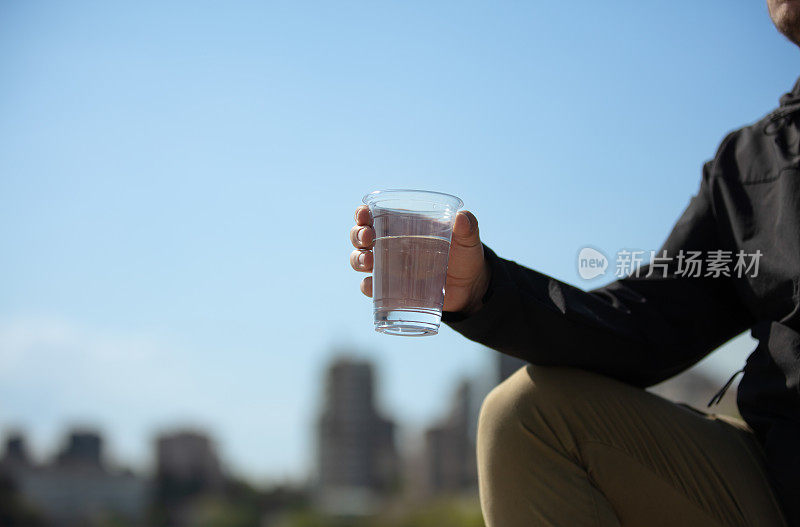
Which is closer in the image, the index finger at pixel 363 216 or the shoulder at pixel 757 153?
the index finger at pixel 363 216

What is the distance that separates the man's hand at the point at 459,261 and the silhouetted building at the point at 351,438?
10019 cm

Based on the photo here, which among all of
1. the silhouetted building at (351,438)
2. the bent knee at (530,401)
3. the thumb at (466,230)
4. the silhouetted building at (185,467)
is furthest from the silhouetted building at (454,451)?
the thumb at (466,230)

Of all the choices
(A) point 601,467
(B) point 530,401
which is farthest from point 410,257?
(A) point 601,467

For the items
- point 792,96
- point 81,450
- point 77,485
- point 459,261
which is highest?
point 792,96

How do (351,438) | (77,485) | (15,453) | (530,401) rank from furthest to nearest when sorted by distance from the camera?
(351,438) → (77,485) → (15,453) → (530,401)

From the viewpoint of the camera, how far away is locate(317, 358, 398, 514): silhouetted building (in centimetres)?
10150

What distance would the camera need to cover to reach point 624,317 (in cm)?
190

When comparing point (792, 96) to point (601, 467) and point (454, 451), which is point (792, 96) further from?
point (454, 451)

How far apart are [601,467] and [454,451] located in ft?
317

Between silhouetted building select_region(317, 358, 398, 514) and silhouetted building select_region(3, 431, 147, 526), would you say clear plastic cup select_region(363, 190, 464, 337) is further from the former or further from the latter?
silhouetted building select_region(317, 358, 398, 514)

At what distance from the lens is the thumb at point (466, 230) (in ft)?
5.24

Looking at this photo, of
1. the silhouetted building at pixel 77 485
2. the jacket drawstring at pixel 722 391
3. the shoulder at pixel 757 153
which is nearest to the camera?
the jacket drawstring at pixel 722 391

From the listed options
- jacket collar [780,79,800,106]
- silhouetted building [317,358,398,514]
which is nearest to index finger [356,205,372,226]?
jacket collar [780,79,800,106]

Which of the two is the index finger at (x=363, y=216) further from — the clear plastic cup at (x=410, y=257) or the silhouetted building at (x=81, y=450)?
the silhouetted building at (x=81, y=450)
